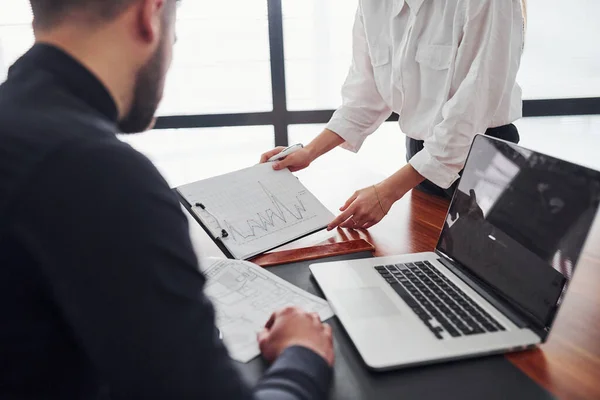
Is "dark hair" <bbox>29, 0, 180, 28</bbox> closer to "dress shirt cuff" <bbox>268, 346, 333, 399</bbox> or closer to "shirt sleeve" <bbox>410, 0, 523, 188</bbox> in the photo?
"dress shirt cuff" <bbox>268, 346, 333, 399</bbox>

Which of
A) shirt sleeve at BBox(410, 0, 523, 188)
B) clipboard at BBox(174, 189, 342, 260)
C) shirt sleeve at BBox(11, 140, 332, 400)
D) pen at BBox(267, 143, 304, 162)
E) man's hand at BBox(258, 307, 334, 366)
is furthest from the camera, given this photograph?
pen at BBox(267, 143, 304, 162)

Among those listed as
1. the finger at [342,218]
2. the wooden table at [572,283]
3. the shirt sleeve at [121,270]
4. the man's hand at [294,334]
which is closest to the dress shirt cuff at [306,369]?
the man's hand at [294,334]

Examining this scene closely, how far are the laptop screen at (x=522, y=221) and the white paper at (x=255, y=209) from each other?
36cm

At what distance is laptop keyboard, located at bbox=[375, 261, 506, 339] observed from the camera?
27.6 inches

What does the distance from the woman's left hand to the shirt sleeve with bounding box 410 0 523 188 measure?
4.8 inches

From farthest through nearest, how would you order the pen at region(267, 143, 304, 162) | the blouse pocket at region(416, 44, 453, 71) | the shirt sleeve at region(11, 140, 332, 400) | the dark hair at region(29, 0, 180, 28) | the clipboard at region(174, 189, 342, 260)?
the pen at region(267, 143, 304, 162)
the blouse pocket at region(416, 44, 453, 71)
the clipboard at region(174, 189, 342, 260)
the dark hair at region(29, 0, 180, 28)
the shirt sleeve at region(11, 140, 332, 400)

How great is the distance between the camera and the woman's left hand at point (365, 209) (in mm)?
1126

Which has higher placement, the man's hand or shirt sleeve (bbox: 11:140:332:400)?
shirt sleeve (bbox: 11:140:332:400)

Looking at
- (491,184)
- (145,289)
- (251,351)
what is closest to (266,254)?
(251,351)

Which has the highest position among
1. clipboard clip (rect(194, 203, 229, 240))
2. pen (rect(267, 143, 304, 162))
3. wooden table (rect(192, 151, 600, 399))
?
pen (rect(267, 143, 304, 162))

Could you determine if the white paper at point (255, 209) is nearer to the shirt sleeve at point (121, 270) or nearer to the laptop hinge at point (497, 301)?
the laptop hinge at point (497, 301)

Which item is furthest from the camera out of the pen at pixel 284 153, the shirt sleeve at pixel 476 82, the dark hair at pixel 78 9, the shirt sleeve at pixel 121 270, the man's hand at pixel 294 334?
the pen at pixel 284 153

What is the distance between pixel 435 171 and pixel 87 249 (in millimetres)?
910

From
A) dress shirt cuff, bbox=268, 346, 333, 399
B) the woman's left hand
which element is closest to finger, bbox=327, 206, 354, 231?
the woman's left hand
